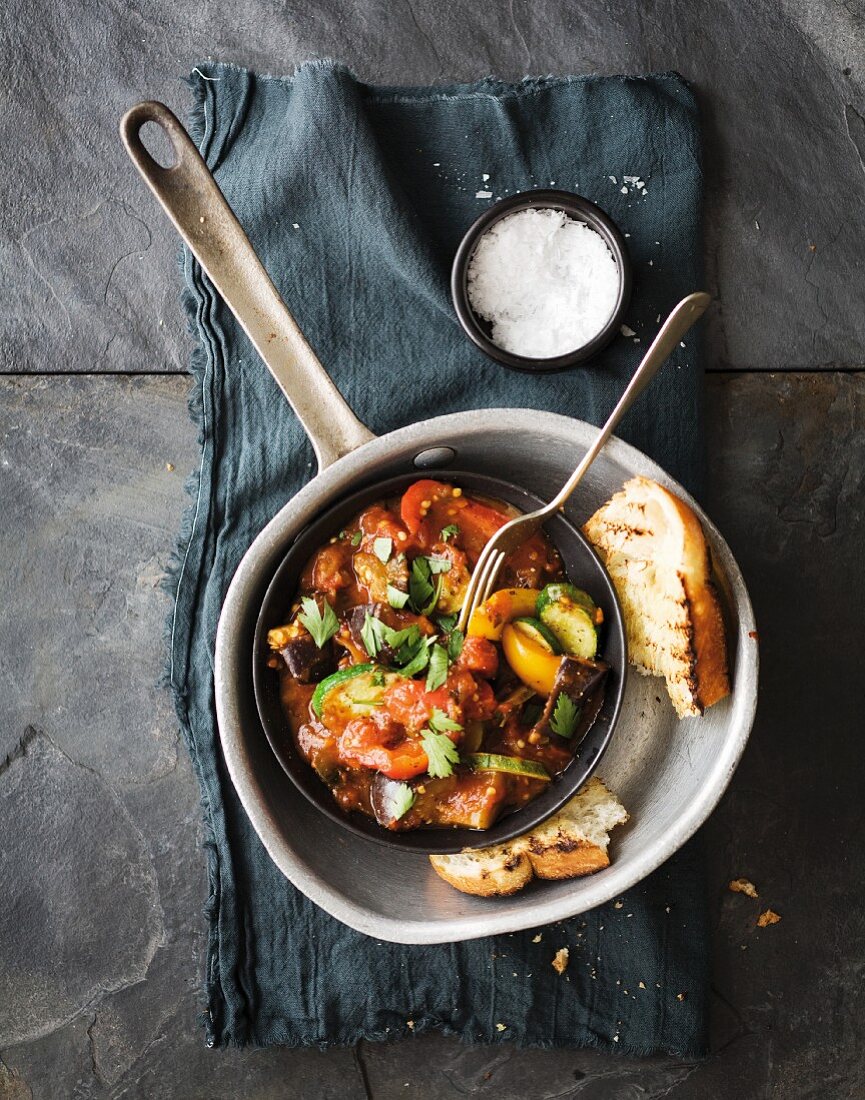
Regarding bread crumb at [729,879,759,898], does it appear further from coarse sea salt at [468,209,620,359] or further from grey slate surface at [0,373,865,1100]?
coarse sea salt at [468,209,620,359]

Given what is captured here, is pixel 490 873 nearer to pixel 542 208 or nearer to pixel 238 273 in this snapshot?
pixel 238 273

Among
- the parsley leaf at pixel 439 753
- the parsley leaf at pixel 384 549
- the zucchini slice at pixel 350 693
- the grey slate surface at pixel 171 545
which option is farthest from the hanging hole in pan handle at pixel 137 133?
the parsley leaf at pixel 439 753

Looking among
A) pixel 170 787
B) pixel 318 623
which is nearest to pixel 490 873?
pixel 318 623

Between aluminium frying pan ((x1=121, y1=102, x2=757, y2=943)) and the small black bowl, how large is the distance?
11.8 inches

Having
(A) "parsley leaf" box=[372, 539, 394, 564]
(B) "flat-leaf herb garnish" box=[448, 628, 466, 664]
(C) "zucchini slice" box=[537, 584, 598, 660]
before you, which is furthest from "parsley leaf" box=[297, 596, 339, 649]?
(C) "zucchini slice" box=[537, 584, 598, 660]

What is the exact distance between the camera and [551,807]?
255 centimetres

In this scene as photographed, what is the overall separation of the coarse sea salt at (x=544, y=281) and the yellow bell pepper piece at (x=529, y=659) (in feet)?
2.79

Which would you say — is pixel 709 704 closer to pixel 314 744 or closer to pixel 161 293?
pixel 314 744

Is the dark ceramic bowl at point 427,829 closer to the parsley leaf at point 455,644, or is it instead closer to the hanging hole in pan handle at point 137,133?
the parsley leaf at point 455,644

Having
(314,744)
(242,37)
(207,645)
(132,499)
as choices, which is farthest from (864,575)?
(242,37)

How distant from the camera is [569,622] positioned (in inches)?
100

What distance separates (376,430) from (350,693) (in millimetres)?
878

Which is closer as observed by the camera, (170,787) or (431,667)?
(431,667)

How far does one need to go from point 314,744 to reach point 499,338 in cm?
128
